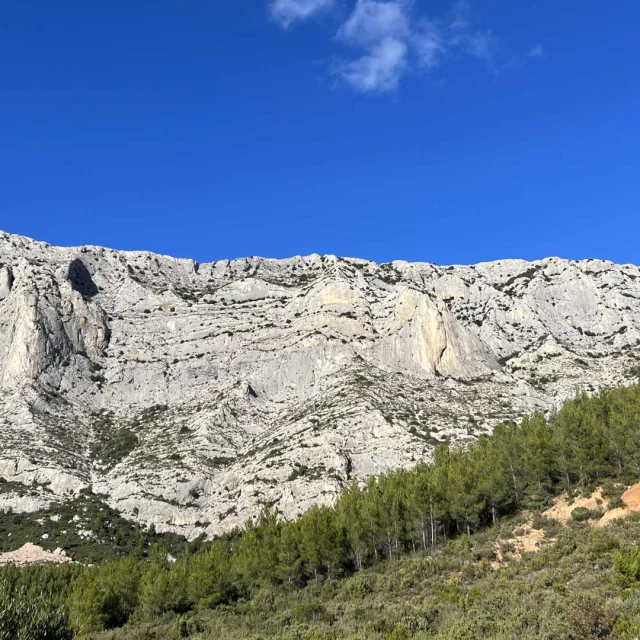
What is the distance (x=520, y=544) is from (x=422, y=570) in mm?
8414

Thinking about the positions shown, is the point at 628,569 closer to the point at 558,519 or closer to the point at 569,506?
the point at 558,519

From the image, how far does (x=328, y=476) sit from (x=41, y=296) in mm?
84183

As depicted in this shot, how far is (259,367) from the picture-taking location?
12256 centimetres

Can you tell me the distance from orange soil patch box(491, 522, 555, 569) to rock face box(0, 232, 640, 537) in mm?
37991

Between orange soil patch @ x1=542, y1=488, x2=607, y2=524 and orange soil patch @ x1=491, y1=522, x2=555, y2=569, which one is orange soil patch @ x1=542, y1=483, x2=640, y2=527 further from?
orange soil patch @ x1=491, y1=522, x2=555, y2=569

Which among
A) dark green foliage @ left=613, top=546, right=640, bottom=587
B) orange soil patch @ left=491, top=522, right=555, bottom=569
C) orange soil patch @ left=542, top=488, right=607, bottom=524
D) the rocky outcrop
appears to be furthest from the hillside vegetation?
the rocky outcrop

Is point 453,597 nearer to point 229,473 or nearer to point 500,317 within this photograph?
point 229,473

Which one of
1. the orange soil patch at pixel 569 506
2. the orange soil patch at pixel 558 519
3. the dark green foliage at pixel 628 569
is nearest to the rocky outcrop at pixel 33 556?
the orange soil patch at pixel 558 519

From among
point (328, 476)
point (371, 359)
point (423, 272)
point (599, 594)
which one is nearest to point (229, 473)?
point (328, 476)

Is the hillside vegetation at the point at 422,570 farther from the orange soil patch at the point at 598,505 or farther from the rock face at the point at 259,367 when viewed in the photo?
the rock face at the point at 259,367

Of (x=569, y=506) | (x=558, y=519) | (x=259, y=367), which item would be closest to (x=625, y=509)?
(x=558, y=519)

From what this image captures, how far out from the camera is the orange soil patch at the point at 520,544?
43219 millimetres

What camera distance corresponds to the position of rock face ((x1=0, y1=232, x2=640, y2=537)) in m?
91.3

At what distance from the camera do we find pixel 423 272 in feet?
568
